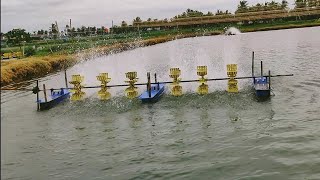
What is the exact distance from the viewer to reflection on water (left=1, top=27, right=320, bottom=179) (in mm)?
13938

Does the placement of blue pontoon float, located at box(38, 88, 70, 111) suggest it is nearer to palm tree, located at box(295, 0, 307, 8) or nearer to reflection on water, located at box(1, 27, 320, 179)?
reflection on water, located at box(1, 27, 320, 179)

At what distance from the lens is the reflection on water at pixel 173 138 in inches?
549

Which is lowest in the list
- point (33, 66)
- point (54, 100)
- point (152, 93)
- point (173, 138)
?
point (173, 138)

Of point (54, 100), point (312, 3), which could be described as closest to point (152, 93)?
point (54, 100)

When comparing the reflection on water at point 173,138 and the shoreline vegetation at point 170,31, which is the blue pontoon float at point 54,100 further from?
the shoreline vegetation at point 170,31

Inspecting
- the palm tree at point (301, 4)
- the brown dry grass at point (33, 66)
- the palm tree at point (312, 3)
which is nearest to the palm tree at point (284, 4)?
the palm tree at point (301, 4)

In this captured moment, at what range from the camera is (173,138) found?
1784 cm

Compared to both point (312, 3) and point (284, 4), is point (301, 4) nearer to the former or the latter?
point (312, 3)

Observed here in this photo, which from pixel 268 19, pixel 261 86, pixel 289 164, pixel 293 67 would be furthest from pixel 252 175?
pixel 268 19

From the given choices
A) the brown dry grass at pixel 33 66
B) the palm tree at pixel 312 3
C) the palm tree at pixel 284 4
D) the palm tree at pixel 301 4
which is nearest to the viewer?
the brown dry grass at pixel 33 66

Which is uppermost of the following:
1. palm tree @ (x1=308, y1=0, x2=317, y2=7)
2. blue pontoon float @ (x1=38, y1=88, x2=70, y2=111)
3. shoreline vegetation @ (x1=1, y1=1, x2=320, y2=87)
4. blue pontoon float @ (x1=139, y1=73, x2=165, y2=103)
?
palm tree @ (x1=308, y1=0, x2=317, y2=7)

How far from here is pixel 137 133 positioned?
19.2 metres

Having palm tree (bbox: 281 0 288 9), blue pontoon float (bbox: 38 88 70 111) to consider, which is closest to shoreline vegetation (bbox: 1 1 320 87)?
palm tree (bbox: 281 0 288 9)

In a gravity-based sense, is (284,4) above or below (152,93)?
above
